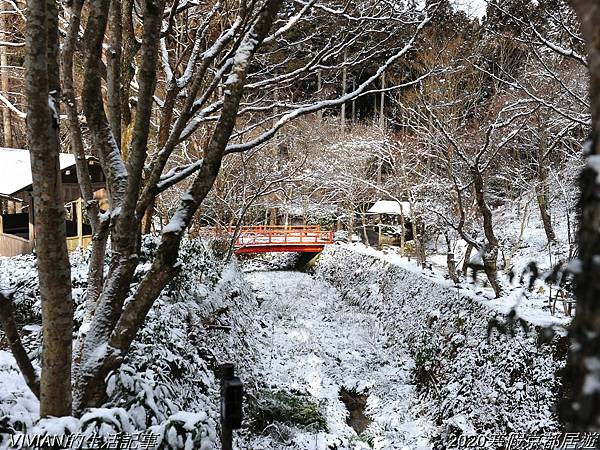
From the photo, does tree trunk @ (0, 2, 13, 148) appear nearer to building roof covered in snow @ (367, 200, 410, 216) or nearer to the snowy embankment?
the snowy embankment

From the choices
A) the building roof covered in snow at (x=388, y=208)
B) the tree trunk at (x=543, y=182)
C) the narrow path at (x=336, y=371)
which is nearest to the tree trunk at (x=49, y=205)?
the narrow path at (x=336, y=371)

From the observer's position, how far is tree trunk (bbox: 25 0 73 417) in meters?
1.86

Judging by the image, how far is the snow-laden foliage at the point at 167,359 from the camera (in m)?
2.29

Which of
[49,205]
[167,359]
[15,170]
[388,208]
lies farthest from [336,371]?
[388,208]

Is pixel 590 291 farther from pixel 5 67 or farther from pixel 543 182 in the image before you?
pixel 543 182

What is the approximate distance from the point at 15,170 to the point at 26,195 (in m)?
0.68

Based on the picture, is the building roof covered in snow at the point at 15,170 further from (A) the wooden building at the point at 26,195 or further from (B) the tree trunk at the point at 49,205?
(B) the tree trunk at the point at 49,205

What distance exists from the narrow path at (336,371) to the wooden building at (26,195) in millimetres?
5557

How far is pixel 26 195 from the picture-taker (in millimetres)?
10375

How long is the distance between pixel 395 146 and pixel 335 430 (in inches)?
421

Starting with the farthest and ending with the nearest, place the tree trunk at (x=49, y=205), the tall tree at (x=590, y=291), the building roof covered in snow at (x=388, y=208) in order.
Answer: the building roof covered in snow at (x=388, y=208) < the tree trunk at (x=49, y=205) < the tall tree at (x=590, y=291)

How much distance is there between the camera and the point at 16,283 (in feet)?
21.4

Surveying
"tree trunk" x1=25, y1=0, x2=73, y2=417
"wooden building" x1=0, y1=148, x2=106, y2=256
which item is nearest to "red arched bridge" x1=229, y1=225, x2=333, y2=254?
"wooden building" x1=0, y1=148, x2=106, y2=256

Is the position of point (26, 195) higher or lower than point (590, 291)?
higher
